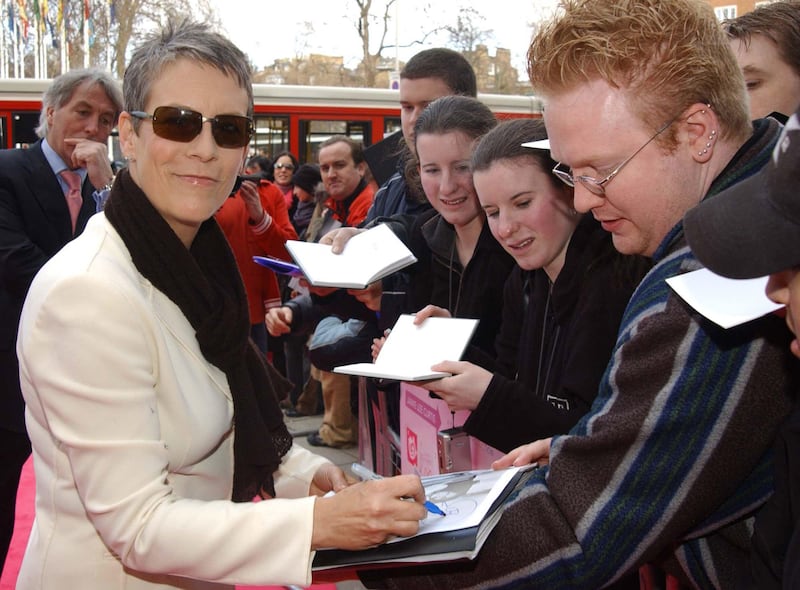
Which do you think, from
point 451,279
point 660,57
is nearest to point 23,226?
point 451,279

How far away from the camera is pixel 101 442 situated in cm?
159

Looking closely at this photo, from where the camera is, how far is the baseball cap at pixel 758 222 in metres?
0.95

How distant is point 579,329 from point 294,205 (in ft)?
25.6

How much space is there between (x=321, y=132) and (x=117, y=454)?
11274 millimetres

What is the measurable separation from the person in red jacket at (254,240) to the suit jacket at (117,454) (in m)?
4.25

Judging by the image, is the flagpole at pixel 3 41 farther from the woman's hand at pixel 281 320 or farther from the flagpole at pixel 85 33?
the woman's hand at pixel 281 320

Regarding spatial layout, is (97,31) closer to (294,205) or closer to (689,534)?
(294,205)

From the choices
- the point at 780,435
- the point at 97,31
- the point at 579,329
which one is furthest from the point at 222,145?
the point at 97,31

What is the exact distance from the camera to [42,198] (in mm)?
3863

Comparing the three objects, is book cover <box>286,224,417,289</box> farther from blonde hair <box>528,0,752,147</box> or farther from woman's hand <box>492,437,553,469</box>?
blonde hair <box>528,0,752,147</box>

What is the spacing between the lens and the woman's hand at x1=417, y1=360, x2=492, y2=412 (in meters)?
2.40

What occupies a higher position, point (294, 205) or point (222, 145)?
point (222, 145)

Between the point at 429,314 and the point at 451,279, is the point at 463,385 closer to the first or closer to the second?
the point at 429,314

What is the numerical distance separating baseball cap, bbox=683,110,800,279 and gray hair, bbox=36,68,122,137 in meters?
3.83
